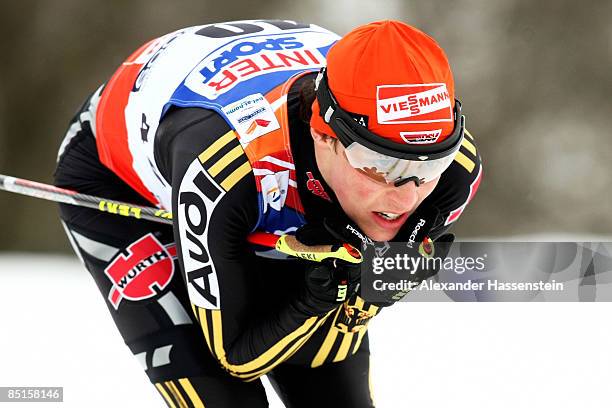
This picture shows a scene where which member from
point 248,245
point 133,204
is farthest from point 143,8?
point 248,245

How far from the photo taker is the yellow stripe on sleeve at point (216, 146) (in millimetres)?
1653

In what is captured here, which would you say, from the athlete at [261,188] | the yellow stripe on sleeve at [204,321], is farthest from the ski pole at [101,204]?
the yellow stripe on sleeve at [204,321]

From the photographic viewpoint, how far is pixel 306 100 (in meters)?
1.65

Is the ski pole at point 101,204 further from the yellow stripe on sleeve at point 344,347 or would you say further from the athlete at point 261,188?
the yellow stripe on sleeve at point 344,347

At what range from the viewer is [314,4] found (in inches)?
168

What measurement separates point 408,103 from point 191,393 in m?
0.80

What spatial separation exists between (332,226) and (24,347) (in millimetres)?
1817

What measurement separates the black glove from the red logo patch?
1.26ft

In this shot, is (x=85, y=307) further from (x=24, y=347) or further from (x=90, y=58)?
(x=90, y=58)

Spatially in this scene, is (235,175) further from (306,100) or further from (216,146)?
(306,100)

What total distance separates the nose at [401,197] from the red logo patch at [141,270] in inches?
24.5

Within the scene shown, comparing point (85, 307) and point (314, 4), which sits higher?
point (314, 4)

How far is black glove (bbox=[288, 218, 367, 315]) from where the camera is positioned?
166 cm

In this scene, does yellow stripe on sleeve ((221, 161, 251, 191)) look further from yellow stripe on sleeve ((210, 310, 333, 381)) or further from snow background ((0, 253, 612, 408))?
snow background ((0, 253, 612, 408))
